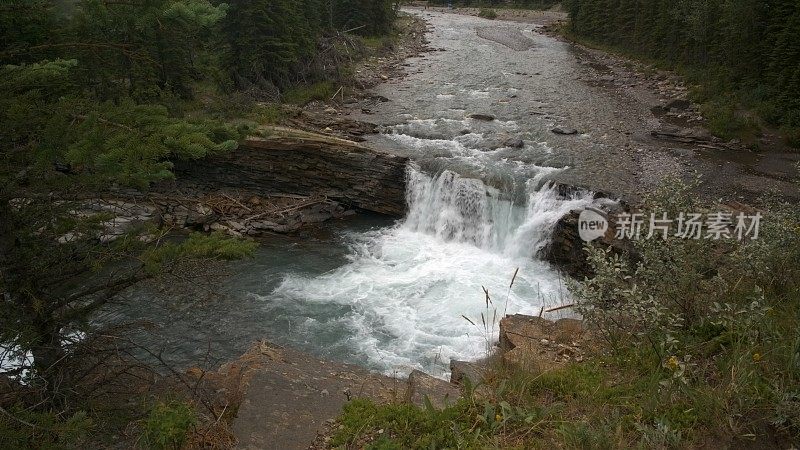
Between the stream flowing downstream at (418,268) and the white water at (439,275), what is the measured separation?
4cm

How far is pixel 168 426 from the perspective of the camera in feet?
15.6

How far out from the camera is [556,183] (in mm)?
15156

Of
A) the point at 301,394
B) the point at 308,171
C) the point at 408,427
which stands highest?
the point at 408,427

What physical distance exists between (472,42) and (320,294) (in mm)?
32773

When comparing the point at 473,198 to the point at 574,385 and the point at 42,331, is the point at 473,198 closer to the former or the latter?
the point at 574,385

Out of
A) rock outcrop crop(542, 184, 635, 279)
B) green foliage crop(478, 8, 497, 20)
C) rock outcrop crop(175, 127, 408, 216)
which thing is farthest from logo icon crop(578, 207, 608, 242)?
green foliage crop(478, 8, 497, 20)

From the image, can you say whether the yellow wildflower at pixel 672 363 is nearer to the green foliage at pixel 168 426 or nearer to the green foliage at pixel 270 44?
the green foliage at pixel 168 426

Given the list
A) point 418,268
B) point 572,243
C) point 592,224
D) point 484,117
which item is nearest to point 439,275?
point 418,268

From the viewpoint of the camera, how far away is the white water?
11.1 m

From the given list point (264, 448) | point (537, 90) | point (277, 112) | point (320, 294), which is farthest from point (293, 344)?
point (537, 90)

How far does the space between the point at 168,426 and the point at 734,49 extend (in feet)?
87.5

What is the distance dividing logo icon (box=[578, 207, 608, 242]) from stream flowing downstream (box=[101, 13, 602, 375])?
678 millimetres

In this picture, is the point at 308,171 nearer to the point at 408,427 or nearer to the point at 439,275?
the point at 439,275

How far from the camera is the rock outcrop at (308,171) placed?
17141 millimetres
